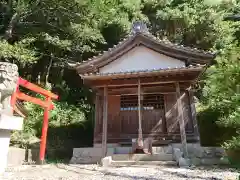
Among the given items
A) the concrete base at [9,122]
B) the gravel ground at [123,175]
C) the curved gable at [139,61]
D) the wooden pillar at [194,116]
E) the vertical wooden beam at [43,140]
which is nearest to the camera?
the concrete base at [9,122]

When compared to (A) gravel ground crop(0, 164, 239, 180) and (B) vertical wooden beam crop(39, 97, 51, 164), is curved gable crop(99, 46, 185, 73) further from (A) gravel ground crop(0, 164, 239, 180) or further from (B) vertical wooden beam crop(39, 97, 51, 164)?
(A) gravel ground crop(0, 164, 239, 180)

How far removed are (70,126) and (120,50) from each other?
18.3 feet

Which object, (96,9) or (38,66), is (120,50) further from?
(38,66)

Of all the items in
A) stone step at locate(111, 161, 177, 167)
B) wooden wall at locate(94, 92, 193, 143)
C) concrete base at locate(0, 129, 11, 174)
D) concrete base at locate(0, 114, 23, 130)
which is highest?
wooden wall at locate(94, 92, 193, 143)

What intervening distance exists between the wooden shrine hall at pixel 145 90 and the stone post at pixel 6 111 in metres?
6.60

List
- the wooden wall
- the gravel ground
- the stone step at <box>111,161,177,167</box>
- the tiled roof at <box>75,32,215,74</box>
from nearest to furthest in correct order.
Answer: the gravel ground < the stone step at <box>111,161,177,167</box> < the wooden wall < the tiled roof at <box>75,32,215,74</box>

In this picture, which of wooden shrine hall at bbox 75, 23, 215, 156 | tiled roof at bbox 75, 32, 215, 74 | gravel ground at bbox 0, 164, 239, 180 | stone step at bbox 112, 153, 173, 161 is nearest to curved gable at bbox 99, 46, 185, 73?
wooden shrine hall at bbox 75, 23, 215, 156

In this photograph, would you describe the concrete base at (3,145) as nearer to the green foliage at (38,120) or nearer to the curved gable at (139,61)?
the curved gable at (139,61)

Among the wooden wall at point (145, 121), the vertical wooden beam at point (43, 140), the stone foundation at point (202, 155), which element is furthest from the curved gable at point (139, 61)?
the stone foundation at point (202, 155)

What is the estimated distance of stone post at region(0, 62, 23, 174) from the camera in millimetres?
2461

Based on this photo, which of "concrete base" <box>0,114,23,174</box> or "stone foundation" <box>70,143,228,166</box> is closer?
"concrete base" <box>0,114,23,174</box>

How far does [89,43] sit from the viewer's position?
16.4 metres

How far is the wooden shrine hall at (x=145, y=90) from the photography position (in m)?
9.72

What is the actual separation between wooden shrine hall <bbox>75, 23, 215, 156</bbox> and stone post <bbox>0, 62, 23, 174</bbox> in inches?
260
